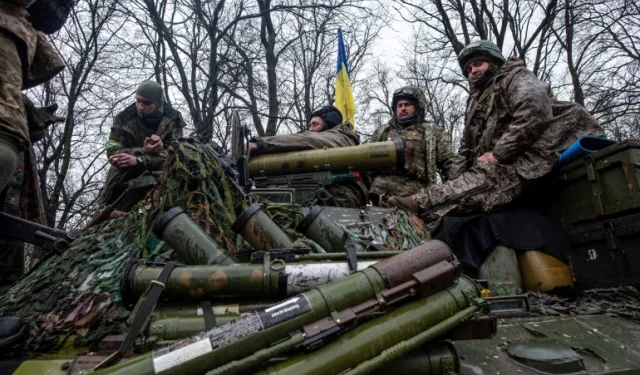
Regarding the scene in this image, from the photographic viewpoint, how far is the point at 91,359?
169 cm

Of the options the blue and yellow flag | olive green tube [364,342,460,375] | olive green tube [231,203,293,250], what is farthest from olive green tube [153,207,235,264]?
the blue and yellow flag

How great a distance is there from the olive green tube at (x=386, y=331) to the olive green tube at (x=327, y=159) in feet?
8.34

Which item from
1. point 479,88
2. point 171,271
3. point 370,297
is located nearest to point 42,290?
point 171,271

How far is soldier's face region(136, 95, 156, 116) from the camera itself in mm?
4941

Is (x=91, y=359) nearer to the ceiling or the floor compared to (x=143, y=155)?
nearer to the floor

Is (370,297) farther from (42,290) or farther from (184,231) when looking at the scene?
(42,290)

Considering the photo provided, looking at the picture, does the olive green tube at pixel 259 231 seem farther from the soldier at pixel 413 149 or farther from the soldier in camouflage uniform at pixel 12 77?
the soldier at pixel 413 149

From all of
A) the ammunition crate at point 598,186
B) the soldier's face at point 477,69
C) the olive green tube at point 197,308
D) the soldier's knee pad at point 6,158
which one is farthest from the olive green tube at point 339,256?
the soldier's face at point 477,69

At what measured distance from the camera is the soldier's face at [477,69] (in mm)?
4609

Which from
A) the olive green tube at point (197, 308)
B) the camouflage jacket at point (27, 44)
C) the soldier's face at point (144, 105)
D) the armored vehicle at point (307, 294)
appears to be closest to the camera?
the armored vehicle at point (307, 294)

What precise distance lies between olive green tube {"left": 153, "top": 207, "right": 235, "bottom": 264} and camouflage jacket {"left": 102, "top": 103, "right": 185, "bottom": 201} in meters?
2.42

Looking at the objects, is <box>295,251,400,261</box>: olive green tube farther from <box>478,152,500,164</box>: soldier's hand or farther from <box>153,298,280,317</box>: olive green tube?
<box>478,152,500,164</box>: soldier's hand

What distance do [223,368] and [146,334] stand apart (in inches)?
20.5

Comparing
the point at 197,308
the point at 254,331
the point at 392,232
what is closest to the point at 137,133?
the point at 392,232
